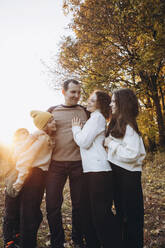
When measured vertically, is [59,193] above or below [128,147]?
below

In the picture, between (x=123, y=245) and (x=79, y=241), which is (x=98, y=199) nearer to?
(x=123, y=245)

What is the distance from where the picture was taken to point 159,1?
4.14 metres

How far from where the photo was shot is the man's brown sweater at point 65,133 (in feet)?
10.3

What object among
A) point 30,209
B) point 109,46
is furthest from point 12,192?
point 109,46

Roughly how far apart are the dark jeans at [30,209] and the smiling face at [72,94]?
4.02 feet

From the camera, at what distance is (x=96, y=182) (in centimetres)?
254

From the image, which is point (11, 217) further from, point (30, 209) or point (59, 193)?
point (59, 193)

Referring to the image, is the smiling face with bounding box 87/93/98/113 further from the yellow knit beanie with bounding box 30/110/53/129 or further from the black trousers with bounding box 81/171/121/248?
the black trousers with bounding box 81/171/121/248

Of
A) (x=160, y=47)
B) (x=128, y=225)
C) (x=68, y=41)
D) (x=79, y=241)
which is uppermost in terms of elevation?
(x=68, y=41)

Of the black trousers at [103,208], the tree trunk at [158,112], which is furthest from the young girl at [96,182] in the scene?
the tree trunk at [158,112]

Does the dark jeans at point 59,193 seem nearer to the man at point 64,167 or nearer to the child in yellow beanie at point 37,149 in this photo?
the man at point 64,167

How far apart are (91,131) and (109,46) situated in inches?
260

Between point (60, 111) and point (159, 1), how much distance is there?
3134 millimetres

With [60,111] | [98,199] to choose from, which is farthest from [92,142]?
[60,111]
